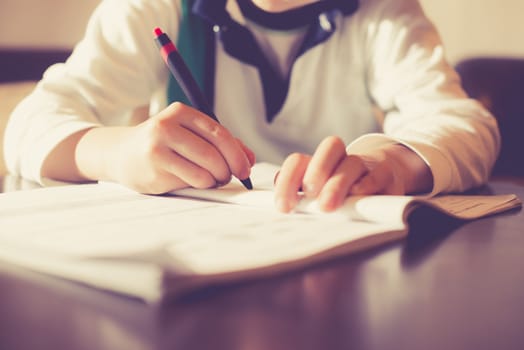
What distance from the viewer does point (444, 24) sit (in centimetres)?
165

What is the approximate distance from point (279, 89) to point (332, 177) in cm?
49

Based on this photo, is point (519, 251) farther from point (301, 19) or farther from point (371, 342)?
point (301, 19)

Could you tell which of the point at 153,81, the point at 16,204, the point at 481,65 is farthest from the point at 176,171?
the point at 481,65

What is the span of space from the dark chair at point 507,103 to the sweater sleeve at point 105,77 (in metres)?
0.80

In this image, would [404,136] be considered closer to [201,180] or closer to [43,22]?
[201,180]

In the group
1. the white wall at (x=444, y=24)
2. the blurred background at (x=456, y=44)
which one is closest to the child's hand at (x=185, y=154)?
the blurred background at (x=456, y=44)

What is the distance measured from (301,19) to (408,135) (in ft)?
1.05

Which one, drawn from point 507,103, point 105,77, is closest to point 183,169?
point 105,77

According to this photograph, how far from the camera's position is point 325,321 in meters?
0.27

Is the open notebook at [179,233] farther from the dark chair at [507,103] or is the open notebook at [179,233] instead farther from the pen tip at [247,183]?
the dark chair at [507,103]

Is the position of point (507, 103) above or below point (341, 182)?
below

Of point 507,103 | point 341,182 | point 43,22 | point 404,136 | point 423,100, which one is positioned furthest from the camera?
point 43,22

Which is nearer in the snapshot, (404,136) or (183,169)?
(183,169)

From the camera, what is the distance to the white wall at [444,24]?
1569mm
